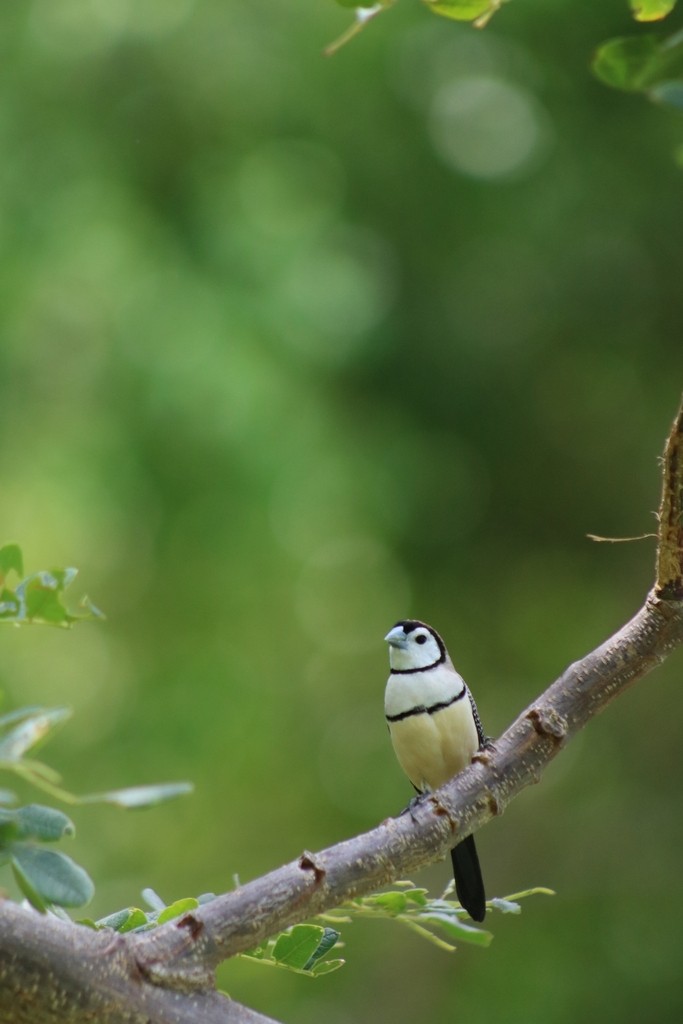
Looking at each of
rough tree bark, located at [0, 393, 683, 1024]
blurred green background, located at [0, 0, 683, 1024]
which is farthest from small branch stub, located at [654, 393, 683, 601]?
blurred green background, located at [0, 0, 683, 1024]

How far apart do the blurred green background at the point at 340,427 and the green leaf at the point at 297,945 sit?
2934mm

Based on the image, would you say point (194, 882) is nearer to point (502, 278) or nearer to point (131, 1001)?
point (502, 278)

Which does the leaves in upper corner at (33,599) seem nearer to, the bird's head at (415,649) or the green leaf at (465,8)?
the green leaf at (465,8)

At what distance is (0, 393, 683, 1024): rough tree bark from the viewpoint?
0.82 metres

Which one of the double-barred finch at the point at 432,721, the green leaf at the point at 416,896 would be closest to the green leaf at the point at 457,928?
the green leaf at the point at 416,896

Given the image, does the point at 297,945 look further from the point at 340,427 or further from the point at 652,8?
the point at 340,427

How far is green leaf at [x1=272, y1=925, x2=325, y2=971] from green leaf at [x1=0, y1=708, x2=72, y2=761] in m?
0.34

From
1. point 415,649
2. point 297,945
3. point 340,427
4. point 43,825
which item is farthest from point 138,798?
point 340,427

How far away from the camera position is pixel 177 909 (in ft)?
3.23

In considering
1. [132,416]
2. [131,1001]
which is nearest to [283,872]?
[131,1001]

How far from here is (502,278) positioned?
179 inches

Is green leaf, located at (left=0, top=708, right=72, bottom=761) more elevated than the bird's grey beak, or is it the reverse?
green leaf, located at (left=0, top=708, right=72, bottom=761)

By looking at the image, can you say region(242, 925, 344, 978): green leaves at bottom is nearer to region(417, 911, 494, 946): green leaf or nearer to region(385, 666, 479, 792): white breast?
region(417, 911, 494, 946): green leaf

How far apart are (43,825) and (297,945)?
342mm
